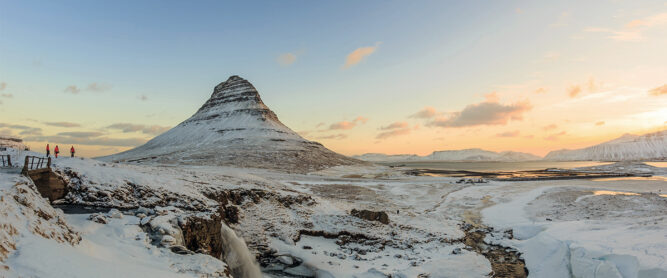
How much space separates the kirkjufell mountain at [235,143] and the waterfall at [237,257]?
226 feet

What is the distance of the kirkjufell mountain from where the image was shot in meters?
93.3

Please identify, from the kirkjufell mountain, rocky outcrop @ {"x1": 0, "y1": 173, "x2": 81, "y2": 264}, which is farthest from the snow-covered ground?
the kirkjufell mountain

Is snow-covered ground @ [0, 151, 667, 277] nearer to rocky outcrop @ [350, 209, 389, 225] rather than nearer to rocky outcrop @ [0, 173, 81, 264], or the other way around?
rocky outcrop @ [0, 173, 81, 264]

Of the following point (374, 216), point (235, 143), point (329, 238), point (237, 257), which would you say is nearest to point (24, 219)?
point (237, 257)

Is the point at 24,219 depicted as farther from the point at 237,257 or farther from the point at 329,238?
the point at 329,238

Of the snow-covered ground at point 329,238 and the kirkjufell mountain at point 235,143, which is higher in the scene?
the kirkjufell mountain at point 235,143

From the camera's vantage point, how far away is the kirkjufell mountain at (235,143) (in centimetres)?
9331

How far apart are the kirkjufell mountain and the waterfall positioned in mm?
68932

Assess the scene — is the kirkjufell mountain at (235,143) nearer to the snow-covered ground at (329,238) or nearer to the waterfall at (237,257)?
the snow-covered ground at (329,238)

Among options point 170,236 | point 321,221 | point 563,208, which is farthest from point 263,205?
point 563,208

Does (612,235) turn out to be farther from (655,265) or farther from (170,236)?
(170,236)

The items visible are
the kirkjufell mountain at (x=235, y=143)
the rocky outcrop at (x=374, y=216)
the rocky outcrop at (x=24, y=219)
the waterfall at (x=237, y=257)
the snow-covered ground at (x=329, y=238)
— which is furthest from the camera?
the kirkjufell mountain at (x=235, y=143)

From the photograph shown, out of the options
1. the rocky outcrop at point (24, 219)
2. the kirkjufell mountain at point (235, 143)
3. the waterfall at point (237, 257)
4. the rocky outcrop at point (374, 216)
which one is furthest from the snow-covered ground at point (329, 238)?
the kirkjufell mountain at point (235, 143)

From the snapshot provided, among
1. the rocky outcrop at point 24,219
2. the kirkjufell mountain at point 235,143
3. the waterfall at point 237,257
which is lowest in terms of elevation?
the waterfall at point 237,257
